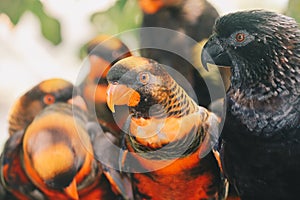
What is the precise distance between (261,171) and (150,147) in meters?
0.36

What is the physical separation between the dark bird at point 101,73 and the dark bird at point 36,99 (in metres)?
0.07

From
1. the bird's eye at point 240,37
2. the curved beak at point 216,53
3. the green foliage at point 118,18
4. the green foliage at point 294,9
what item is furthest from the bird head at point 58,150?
the green foliage at point 294,9

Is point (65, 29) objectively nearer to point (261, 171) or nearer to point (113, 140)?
point (113, 140)

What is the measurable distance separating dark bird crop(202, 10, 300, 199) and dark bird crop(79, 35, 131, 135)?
0.41m

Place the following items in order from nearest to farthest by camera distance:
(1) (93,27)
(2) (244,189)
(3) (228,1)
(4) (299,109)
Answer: (4) (299,109) → (2) (244,189) → (3) (228,1) → (1) (93,27)

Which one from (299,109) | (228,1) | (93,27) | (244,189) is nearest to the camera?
(299,109)

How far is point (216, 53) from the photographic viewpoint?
158cm

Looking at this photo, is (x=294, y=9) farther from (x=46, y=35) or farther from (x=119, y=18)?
(x=46, y=35)

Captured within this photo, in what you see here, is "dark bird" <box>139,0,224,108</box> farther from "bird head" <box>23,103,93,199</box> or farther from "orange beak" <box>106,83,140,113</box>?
"bird head" <box>23,103,93,199</box>

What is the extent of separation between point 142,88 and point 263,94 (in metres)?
0.36

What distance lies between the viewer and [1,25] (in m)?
2.00

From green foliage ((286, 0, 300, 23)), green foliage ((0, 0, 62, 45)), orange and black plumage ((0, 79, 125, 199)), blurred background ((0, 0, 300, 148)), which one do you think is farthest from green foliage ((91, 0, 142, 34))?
green foliage ((286, 0, 300, 23))

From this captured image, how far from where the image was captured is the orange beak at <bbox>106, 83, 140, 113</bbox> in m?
1.64

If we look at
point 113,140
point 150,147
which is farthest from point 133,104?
point 113,140
